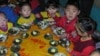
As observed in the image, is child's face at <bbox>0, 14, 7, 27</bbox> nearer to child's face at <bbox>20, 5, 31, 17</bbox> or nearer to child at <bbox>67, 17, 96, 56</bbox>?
child's face at <bbox>20, 5, 31, 17</bbox>

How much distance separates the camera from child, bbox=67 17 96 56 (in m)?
2.04

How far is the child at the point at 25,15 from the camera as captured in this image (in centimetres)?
249

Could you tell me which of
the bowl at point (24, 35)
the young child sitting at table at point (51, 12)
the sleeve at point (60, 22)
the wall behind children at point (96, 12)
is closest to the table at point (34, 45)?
the bowl at point (24, 35)

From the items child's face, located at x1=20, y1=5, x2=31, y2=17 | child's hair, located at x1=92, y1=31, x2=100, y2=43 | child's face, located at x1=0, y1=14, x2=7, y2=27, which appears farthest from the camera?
child's face, located at x1=20, y1=5, x2=31, y2=17

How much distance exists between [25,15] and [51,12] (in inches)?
8.8

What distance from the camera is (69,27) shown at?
2.41 metres

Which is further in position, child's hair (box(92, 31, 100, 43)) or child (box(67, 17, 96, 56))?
child's hair (box(92, 31, 100, 43))

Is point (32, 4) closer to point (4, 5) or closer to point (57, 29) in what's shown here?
point (4, 5)

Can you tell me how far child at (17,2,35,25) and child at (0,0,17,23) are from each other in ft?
0.19

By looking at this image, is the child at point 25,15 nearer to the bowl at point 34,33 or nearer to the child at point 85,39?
the bowl at point 34,33

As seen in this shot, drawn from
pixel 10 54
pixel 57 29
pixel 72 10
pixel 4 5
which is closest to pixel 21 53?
pixel 10 54

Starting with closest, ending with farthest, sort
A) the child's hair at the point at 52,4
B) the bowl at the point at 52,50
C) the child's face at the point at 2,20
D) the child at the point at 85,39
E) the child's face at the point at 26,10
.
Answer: the child at the point at 85,39
the bowl at the point at 52,50
the child's face at the point at 2,20
the child's face at the point at 26,10
the child's hair at the point at 52,4

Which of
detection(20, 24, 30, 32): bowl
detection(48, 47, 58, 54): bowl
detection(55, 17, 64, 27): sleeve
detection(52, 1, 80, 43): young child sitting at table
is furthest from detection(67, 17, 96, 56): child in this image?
detection(20, 24, 30, 32): bowl

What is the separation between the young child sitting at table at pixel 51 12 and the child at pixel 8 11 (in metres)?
0.23
